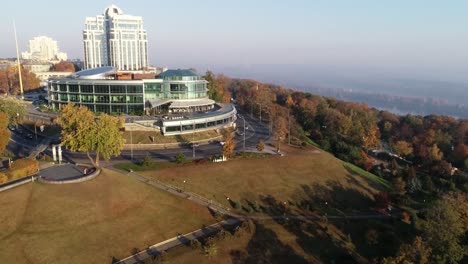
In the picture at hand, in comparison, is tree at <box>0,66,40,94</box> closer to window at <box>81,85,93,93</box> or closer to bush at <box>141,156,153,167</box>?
window at <box>81,85,93,93</box>

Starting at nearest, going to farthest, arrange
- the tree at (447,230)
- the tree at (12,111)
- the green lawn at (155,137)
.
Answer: the tree at (447,230), the green lawn at (155,137), the tree at (12,111)

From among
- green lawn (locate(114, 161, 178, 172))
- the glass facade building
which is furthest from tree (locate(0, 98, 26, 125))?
green lawn (locate(114, 161, 178, 172))

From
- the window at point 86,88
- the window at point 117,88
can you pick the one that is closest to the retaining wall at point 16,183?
the window at point 117,88

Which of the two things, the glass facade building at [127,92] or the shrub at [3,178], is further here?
the glass facade building at [127,92]

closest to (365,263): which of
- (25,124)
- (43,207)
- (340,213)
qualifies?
(340,213)

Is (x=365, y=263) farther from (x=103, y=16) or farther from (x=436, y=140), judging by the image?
(x=103, y=16)

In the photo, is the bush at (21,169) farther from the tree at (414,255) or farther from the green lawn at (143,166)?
the tree at (414,255)
